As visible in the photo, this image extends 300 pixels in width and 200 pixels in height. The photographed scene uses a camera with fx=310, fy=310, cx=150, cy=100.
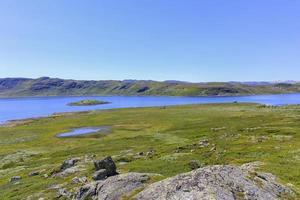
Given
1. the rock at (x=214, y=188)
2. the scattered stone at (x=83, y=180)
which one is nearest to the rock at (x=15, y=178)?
the scattered stone at (x=83, y=180)

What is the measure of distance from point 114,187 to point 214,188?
8.39 metres

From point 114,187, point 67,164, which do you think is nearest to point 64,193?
point 114,187

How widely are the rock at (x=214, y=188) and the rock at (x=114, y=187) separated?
2.32 m

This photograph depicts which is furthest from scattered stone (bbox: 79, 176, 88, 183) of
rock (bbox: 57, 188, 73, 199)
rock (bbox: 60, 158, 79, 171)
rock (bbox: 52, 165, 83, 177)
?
rock (bbox: 60, 158, 79, 171)

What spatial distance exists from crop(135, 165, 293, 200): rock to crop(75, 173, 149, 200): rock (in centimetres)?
232

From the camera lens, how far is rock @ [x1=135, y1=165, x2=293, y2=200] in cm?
1759

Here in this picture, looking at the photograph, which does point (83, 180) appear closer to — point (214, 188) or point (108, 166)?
point (108, 166)

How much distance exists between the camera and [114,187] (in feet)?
76.0

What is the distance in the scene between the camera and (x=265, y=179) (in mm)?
23500

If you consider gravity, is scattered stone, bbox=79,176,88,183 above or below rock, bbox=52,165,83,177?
above

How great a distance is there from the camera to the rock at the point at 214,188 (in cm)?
1759

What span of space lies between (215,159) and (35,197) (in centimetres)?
2341

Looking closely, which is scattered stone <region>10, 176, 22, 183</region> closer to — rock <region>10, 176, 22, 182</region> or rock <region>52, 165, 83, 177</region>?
rock <region>10, 176, 22, 182</region>

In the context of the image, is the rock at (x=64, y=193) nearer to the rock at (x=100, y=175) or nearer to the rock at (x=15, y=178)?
the rock at (x=100, y=175)
